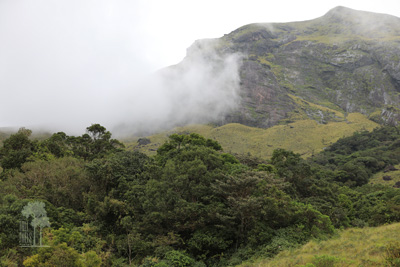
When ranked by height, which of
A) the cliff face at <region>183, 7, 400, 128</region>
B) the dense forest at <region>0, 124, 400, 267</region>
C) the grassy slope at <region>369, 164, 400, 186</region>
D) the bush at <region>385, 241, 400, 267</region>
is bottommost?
the grassy slope at <region>369, 164, 400, 186</region>

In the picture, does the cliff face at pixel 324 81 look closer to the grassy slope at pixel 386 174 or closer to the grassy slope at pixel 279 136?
the grassy slope at pixel 279 136

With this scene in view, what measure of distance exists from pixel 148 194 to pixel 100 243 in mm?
5442

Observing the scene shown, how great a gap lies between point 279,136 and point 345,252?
102m

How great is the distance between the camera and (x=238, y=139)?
113188 millimetres

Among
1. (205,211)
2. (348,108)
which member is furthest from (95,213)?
(348,108)

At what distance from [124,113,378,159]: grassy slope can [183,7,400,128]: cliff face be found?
8.77m

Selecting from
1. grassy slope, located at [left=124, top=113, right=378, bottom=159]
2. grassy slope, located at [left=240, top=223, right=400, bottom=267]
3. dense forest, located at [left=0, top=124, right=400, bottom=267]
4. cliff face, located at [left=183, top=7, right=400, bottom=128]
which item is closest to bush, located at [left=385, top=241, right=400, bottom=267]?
grassy slope, located at [left=240, top=223, right=400, bottom=267]

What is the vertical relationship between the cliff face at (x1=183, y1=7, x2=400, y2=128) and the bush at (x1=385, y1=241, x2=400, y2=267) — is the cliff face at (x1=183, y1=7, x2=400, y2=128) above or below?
above

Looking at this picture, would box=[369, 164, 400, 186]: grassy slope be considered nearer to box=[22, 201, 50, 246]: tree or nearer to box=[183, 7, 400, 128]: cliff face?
box=[183, 7, 400, 128]: cliff face

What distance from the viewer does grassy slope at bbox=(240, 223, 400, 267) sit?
11.9 meters

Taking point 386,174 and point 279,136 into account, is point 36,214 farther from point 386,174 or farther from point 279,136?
point 279,136

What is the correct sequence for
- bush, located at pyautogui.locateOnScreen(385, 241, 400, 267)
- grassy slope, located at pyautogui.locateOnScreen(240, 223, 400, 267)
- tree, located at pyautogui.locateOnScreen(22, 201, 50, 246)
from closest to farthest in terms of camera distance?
bush, located at pyautogui.locateOnScreen(385, 241, 400, 267)
grassy slope, located at pyautogui.locateOnScreen(240, 223, 400, 267)
tree, located at pyautogui.locateOnScreen(22, 201, 50, 246)

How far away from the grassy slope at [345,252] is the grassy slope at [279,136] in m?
79.8

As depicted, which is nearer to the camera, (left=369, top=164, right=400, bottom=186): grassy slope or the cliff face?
(left=369, top=164, right=400, bottom=186): grassy slope
